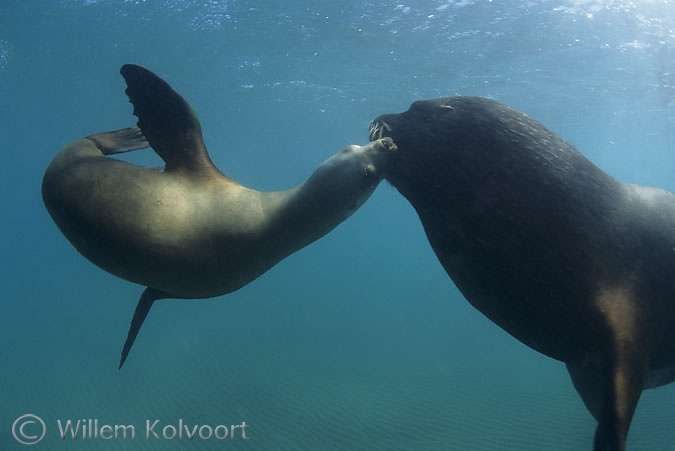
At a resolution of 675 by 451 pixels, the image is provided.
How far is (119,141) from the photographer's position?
309 cm

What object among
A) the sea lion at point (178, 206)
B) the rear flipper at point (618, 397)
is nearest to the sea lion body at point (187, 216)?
the sea lion at point (178, 206)

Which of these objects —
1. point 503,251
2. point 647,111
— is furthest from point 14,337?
point 647,111

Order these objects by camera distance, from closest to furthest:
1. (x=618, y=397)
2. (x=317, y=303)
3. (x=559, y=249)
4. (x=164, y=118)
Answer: (x=618, y=397), (x=559, y=249), (x=164, y=118), (x=317, y=303)

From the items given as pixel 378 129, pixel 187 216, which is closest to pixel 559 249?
pixel 378 129

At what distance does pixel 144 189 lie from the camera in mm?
2467

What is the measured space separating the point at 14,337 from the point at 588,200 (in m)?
24.8

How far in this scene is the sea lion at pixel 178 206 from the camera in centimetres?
239

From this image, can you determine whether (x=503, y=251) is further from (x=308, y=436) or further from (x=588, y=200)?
(x=308, y=436)

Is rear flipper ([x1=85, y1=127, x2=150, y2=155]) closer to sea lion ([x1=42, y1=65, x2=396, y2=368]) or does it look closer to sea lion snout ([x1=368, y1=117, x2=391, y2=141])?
sea lion ([x1=42, y1=65, x2=396, y2=368])

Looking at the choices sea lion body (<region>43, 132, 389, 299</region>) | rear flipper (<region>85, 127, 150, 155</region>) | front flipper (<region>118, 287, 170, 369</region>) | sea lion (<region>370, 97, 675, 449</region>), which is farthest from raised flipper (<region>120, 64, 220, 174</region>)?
sea lion (<region>370, 97, 675, 449</region>)

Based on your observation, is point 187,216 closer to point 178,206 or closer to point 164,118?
point 178,206

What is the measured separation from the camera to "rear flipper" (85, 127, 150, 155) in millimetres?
2984

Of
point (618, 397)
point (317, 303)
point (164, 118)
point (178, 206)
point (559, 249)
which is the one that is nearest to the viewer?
point (618, 397)

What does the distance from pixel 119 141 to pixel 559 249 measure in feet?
9.84
